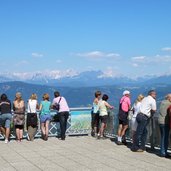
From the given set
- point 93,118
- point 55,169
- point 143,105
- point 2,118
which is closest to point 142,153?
point 143,105

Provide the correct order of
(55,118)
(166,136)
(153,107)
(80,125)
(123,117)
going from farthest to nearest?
(80,125)
(55,118)
(123,117)
(153,107)
(166,136)

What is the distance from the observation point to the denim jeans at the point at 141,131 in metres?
12.0

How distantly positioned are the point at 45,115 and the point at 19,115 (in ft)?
3.39

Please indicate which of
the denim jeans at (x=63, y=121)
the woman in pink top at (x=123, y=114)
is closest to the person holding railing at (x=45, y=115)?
the denim jeans at (x=63, y=121)

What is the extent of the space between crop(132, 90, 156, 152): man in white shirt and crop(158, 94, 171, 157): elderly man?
21.1 inches

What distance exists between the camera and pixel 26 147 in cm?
1337

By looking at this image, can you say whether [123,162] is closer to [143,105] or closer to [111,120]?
[143,105]

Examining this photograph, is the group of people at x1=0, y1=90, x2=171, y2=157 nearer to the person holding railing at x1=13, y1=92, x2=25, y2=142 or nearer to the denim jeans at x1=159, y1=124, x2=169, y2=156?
the person holding railing at x1=13, y1=92, x2=25, y2=142

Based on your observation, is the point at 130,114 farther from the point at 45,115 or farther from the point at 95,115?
the point at 45,115

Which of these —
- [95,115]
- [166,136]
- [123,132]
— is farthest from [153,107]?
[95,115]

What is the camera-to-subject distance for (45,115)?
15.1 m

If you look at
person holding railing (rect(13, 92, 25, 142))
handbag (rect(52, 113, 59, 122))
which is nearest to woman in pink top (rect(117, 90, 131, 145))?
handbag (rect(52, 113, 59, 122))

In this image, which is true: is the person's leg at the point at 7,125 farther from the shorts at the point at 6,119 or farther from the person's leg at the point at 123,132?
the person's leg at the point at 123,132

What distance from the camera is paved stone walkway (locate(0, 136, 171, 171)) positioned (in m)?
9.94
